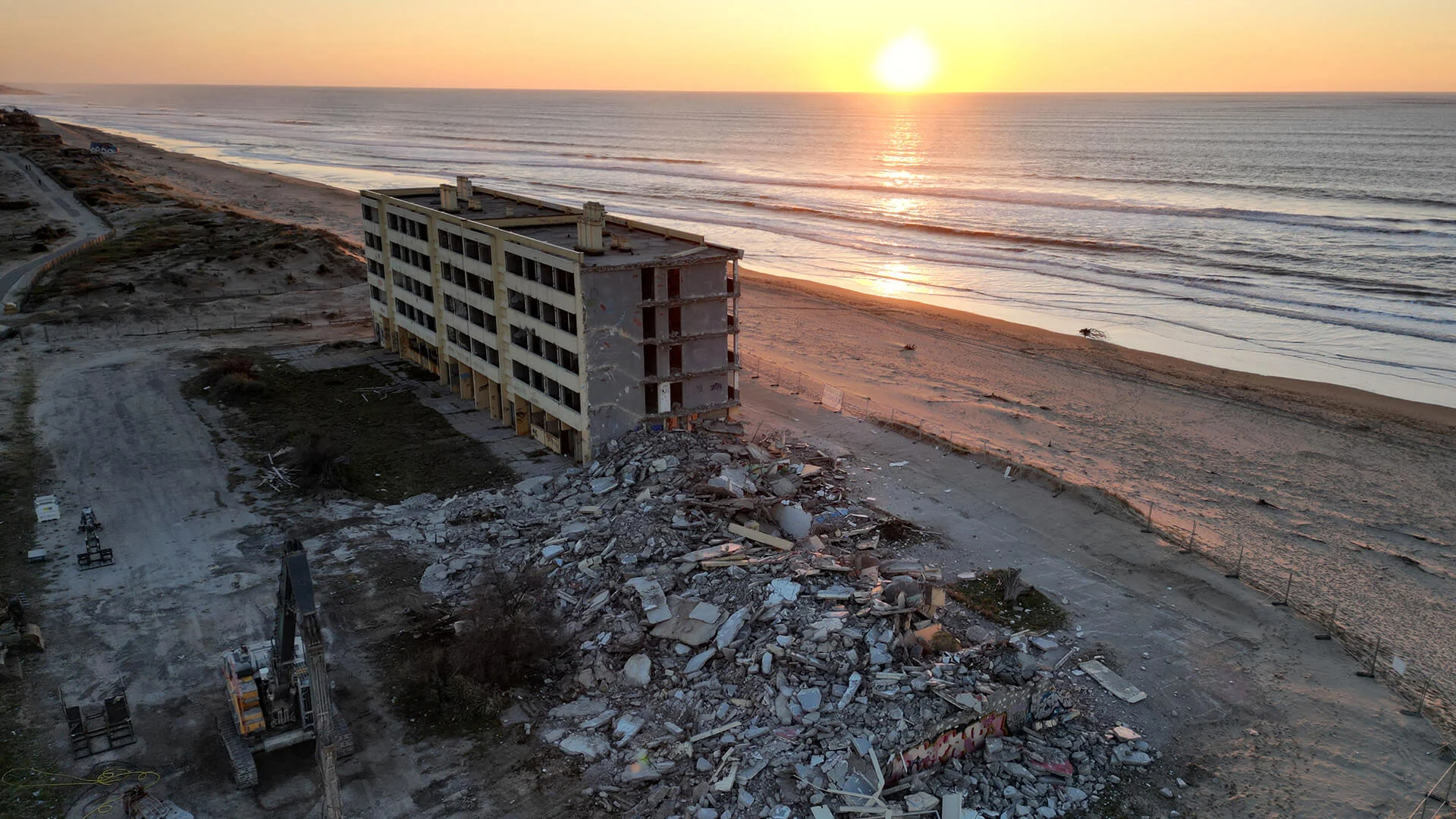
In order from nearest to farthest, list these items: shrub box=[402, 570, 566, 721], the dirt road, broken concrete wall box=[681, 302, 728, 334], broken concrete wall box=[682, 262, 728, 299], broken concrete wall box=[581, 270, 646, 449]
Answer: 1. the dirt road
2. shrub box=[402, 570, 566, 721]
3. broken concrete wall box=[581, 270, 646, 449]
4. broken concrete wall box=[682, 262, 728, 299]
5. broken concrete wall box=[681, 302, 728, 334]

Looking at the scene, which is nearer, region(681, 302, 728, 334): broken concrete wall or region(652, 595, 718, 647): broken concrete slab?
region(652, 595, 718, 647): broken concrete slab

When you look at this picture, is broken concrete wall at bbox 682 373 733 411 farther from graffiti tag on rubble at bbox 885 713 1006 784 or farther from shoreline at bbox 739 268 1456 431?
shoreline at bbox 739 268 1456 431

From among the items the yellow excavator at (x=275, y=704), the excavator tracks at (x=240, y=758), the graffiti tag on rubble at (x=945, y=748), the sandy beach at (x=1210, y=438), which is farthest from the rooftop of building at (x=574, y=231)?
the graffiti tag on rubble at (x=945, y=748)

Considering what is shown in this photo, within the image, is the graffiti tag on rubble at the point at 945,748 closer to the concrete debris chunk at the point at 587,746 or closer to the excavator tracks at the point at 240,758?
the concrete debris chunk at the point at 587,746

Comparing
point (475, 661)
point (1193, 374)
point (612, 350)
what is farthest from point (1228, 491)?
point (475, 661)

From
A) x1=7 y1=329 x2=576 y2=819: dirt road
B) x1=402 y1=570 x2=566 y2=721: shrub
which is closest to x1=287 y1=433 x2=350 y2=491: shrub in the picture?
x1=7 y1=329 x2=576 y2=819: dirt road

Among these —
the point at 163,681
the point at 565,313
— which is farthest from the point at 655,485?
the point at 163,681

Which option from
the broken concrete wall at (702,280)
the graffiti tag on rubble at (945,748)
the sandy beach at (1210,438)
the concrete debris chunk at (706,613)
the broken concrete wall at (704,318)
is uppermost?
the broken concrete wall at (702,280)

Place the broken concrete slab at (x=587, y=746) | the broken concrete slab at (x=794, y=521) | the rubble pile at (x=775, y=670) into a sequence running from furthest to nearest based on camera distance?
the broken concrete slab at (x=794, y=521) < the broken concrete slab at (x=587, y=746) < the rubble pile at (x=775, y=670)

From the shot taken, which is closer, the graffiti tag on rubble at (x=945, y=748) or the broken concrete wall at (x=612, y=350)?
the graffiti tag on rubble at (x=945, y=748)
